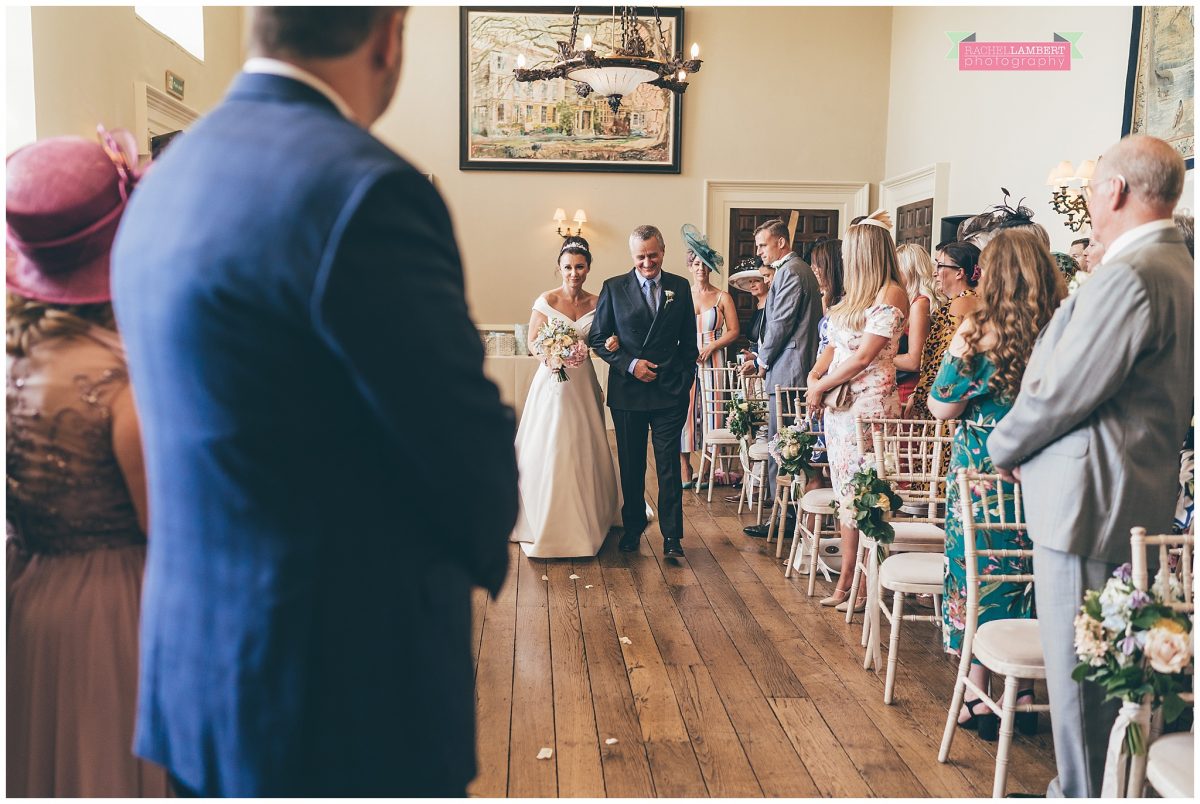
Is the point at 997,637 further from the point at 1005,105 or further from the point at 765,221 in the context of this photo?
the point at 765,221

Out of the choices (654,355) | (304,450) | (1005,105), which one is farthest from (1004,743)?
(1005,105)

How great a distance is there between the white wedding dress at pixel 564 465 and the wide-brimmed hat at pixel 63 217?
3.80 metres

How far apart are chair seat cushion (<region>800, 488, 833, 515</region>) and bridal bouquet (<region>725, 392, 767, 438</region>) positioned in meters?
1.28

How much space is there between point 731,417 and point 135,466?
188 inches

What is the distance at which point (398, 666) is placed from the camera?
1052mm

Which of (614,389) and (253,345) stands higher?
(253,345)

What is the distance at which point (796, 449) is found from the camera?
4.66 meters

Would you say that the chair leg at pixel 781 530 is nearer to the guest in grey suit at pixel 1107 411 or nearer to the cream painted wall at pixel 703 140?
the guest in grey suit at pixel 1107 411

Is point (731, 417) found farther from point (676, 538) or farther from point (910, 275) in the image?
point (910, 275)

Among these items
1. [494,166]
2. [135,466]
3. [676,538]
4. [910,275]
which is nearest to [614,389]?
[676,538]

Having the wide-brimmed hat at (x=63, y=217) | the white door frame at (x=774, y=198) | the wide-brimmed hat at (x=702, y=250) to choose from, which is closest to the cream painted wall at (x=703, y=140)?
the white door frame at (x=774, y=198)

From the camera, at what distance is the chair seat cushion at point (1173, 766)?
1.77m

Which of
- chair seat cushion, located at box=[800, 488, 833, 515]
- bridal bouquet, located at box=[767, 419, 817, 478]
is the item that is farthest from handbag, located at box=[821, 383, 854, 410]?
chair seat cushion, located at box=[800, 488, 833, 515]

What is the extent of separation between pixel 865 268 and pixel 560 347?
5.92ft
